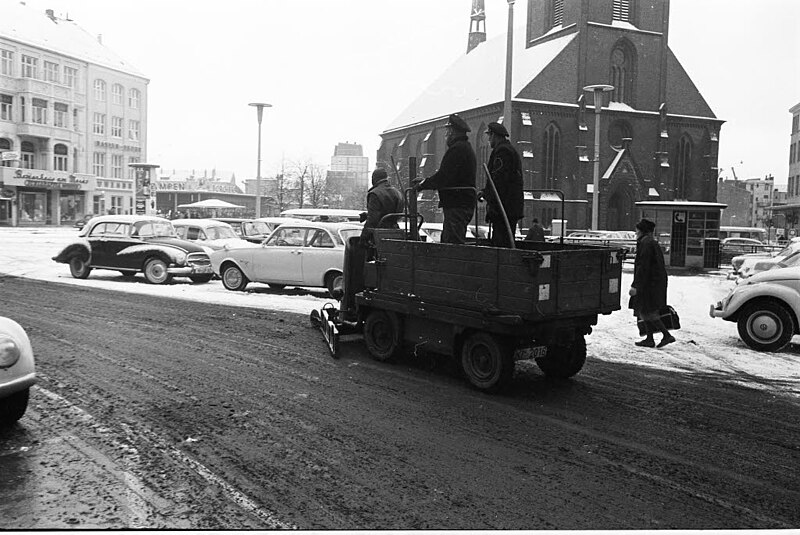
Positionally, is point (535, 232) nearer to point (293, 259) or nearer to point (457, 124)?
point (457, 124)

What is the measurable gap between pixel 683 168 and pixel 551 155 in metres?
3.67

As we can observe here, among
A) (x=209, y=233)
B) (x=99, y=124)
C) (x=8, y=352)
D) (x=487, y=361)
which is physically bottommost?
(x=487, y=361)

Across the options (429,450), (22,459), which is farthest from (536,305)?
(22,459)

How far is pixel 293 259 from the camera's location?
13.1 meters

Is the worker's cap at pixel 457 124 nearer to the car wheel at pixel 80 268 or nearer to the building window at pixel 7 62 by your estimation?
the building window at pixel 7 62

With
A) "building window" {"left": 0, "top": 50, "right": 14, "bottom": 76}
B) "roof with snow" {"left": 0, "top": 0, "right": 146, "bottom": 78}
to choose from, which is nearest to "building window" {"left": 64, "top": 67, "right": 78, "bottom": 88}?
"roof with snow" {"left": 0, "top": 0, "right": 146, "bottom": 78}

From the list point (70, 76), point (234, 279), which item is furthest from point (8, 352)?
point (234, 279)

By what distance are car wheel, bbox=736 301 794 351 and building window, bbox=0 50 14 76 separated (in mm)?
8932

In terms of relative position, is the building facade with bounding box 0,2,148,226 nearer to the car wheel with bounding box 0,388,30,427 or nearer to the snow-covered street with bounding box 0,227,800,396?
the snow-covered street with bounding box 0,227,800,396

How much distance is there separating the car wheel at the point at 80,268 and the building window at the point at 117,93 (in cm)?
928

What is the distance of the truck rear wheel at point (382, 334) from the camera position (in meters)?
6.88

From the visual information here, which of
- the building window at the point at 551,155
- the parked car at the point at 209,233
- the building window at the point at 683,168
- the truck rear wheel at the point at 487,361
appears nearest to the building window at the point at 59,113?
the truck rear wheel at the point at 487,361

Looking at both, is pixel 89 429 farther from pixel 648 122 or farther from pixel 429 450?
pixel 648 122

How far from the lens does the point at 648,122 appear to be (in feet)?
34.9
